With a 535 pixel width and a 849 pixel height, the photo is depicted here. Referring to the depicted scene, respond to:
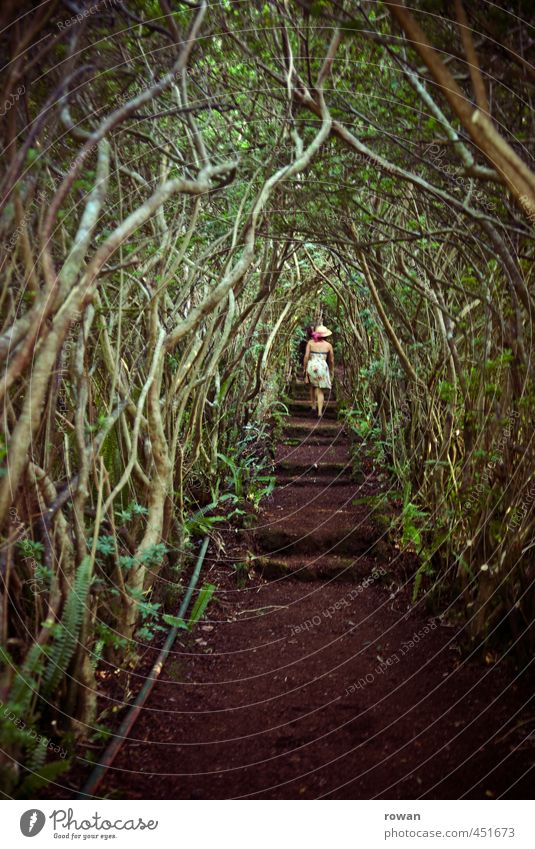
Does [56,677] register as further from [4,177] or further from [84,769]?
[4,177]

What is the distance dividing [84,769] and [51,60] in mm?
2371

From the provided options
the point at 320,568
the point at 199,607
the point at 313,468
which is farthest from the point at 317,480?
the point at 199,607

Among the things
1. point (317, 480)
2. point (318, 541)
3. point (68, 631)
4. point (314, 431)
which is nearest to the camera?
point (68, 631)

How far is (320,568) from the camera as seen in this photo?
4.32 metres

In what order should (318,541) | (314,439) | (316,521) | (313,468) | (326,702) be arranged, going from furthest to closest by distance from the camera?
(314,439) → (313,468) → (316,521) → (318,541) → (326,702)

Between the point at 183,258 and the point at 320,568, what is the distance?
8.05 ft

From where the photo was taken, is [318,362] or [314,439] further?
[318,362]

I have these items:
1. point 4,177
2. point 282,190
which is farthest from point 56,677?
point 282,190

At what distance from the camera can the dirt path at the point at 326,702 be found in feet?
6.38

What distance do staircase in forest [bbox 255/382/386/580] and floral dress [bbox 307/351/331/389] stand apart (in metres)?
1.33

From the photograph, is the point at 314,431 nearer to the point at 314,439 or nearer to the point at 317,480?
the point at 314,439

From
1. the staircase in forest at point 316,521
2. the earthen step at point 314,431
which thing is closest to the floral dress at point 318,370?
the earthen step at point 314,431

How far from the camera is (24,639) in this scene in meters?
1.95

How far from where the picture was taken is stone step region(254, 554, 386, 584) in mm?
4242
